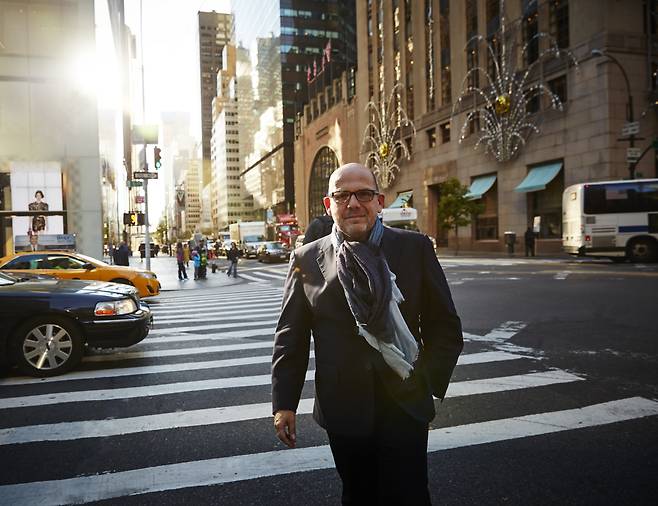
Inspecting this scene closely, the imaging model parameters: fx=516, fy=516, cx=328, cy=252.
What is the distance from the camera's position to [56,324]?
21.6 feet

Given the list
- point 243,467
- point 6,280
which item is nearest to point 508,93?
point 6,280

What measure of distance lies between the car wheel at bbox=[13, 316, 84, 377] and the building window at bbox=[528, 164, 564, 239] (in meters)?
31.7

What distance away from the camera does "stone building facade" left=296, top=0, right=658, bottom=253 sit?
28703mm

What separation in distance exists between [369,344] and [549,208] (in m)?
34.8

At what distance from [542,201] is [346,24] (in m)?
87.9

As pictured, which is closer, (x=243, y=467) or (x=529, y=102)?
(x=243, y=467)

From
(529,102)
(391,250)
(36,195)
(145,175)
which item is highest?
(529,102)

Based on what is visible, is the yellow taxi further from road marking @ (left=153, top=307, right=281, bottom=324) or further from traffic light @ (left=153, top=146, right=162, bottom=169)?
traffic light @ (left=153, top=146, right=162, bottom=169)

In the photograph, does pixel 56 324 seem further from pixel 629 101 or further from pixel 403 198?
A: pixel 403 198

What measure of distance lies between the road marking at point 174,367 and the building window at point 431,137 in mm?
41316

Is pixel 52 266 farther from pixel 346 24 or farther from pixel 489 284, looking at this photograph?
pixel 346 24

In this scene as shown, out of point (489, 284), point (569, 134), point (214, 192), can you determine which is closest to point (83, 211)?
point (489, 284)

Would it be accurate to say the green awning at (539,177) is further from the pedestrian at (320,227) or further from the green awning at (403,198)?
the pedestrian at (320,227)

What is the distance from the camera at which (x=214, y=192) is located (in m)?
199
